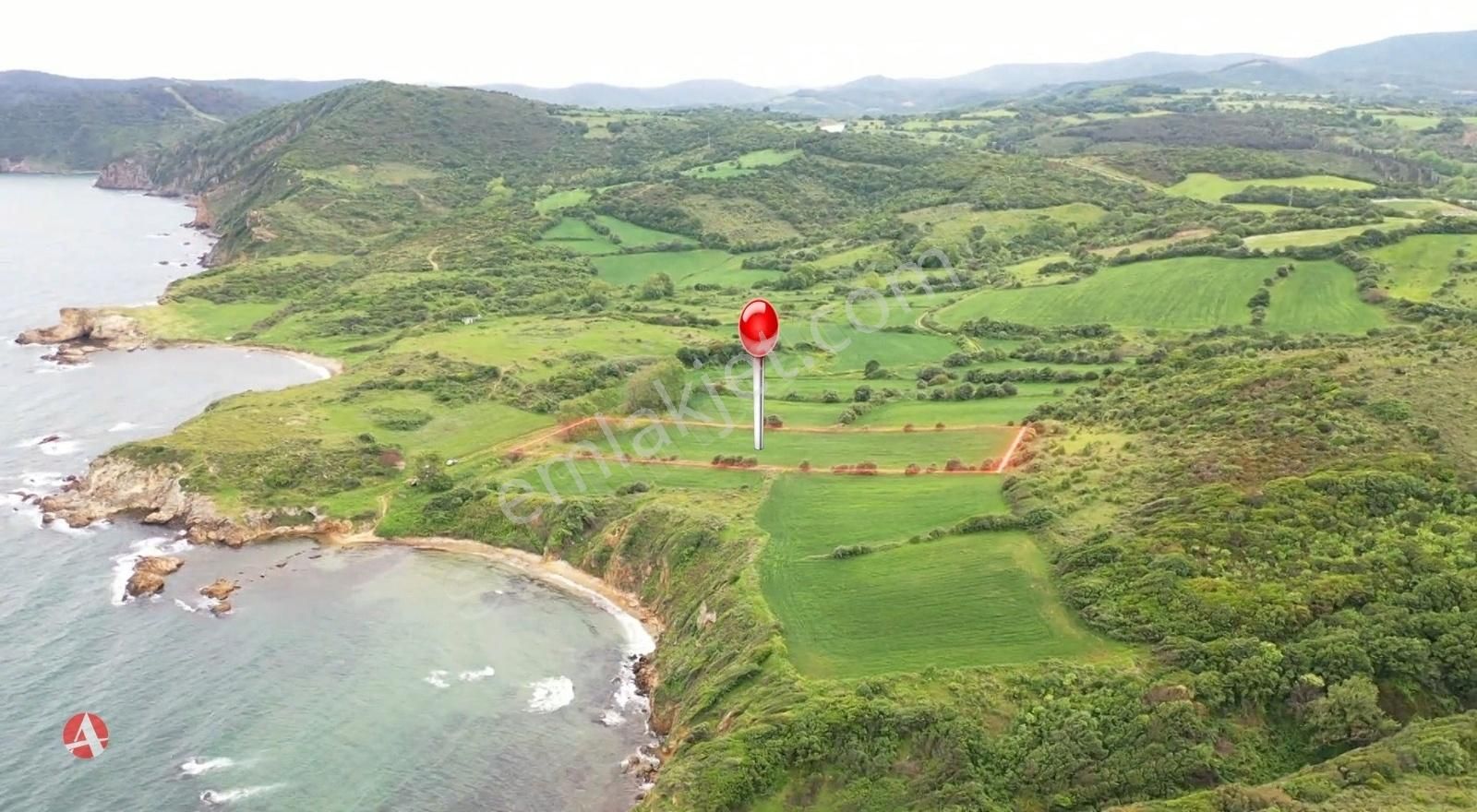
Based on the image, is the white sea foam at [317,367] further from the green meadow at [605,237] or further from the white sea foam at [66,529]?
the green meadow at [605,237]

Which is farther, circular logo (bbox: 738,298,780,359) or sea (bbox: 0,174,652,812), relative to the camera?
sea (bbox: 0,174,652,812)

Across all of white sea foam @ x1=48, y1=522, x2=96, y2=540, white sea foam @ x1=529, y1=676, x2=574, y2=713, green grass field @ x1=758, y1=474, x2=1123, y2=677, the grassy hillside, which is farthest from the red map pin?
white sea foam @ x1=48, y1=522, x2=96, y2=540

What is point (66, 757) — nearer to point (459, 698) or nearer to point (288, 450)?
point (459, 698)

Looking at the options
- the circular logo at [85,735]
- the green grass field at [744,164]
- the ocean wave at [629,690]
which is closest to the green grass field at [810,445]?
the ocean wave at [629,690]

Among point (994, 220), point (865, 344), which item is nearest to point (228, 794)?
point (865, 344)

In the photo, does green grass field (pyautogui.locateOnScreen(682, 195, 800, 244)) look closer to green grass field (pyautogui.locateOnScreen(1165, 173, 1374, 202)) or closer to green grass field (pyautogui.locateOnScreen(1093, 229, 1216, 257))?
green grass field (pyautogui.locateOnScreen(1093, 229, 1216, 257))

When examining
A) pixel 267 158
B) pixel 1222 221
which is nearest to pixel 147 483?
pixel 1222 221
